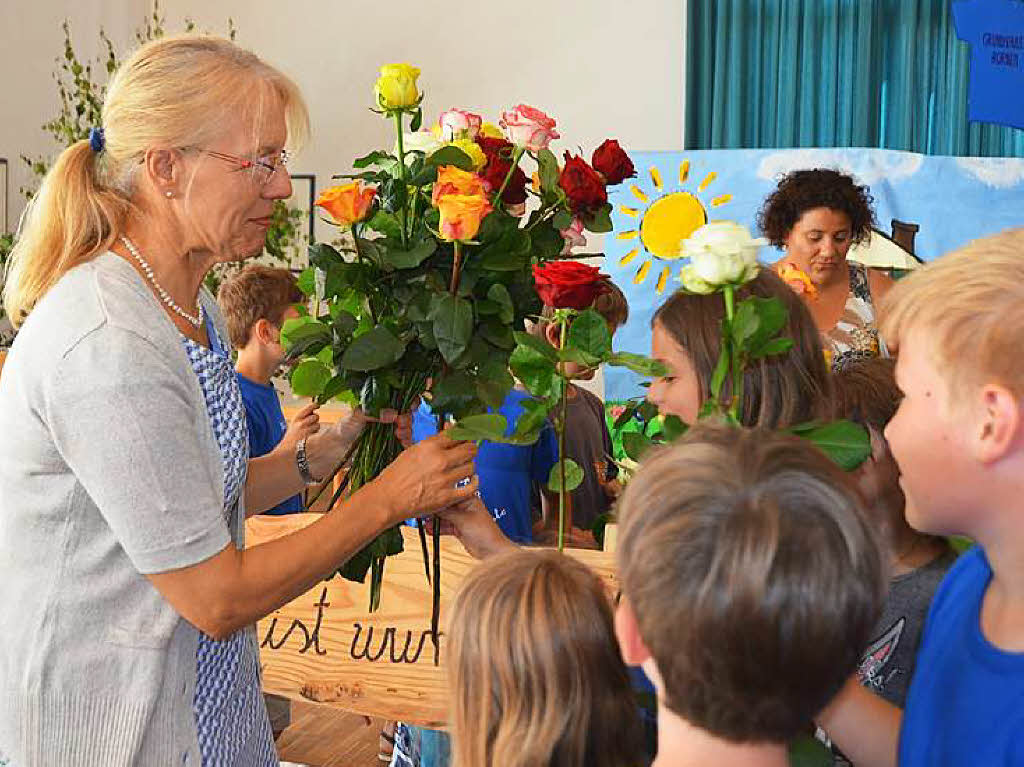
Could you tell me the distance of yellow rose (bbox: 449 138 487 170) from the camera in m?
1.48

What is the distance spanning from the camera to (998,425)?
0.88 meters

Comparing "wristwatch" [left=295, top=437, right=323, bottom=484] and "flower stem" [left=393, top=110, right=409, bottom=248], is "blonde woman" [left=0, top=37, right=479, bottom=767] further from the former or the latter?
"wristwatch" [left=295, top=437, right=323, bottom=484]

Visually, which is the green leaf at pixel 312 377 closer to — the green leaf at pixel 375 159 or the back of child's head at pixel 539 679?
the green leaf at pixel 375 159

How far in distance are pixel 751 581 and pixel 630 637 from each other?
125 mm

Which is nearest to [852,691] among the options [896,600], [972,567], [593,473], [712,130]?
[972,567]

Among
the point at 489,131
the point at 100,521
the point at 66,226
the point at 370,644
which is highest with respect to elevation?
the point at 489,131

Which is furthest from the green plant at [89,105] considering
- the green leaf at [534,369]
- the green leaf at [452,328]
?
the green leaf at [534,369]

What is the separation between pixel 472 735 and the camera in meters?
1.20

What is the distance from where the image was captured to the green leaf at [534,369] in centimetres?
131

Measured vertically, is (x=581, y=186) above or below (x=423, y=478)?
above

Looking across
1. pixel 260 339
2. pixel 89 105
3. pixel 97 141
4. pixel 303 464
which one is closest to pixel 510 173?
pixel 97 141

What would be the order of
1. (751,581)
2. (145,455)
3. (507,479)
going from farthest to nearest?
(507,479) → (145,455) → (751,581)

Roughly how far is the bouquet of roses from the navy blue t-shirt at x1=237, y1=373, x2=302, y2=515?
Result: 1423mm

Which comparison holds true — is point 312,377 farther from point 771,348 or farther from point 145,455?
point 771,348
